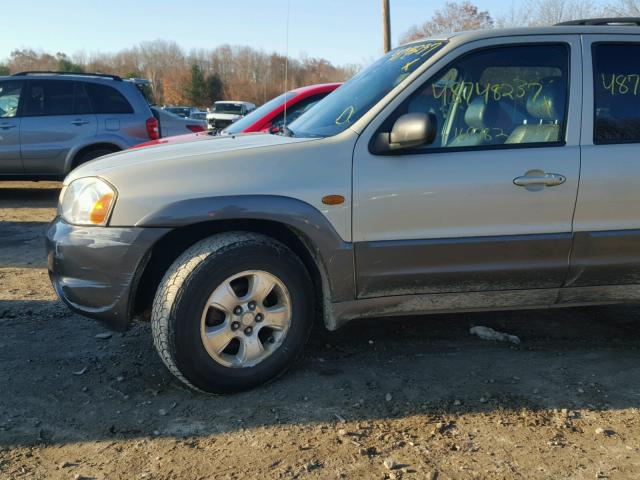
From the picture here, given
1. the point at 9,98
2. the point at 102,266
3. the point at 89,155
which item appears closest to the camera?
the point at 102,266

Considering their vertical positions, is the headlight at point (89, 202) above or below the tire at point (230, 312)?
above

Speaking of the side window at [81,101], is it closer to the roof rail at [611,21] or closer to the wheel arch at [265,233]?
the wheel arch at [265,233]

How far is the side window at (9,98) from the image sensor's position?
28.8 ft

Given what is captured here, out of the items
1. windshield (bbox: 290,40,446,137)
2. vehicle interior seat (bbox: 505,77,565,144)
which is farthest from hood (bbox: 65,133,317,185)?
vehicle interior seat (bbox: 505,77,565,144)

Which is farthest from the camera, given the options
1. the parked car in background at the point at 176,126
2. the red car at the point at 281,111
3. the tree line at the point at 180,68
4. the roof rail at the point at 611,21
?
the tree line at the point at 180,68

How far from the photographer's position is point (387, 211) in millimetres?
3146

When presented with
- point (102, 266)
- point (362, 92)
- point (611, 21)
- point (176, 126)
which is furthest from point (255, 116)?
point (102, 266)

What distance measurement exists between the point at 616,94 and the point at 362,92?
1.43m

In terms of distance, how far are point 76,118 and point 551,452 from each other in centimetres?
818

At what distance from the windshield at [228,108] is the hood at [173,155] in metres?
26.7

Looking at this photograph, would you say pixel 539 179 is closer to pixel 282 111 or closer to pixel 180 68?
pixel 282 111

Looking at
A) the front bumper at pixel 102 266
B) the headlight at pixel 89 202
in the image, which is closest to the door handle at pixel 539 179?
the front bumper at pixel 102 266

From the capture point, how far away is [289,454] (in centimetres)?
266

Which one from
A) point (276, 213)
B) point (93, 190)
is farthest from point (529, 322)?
point (93, 190)
